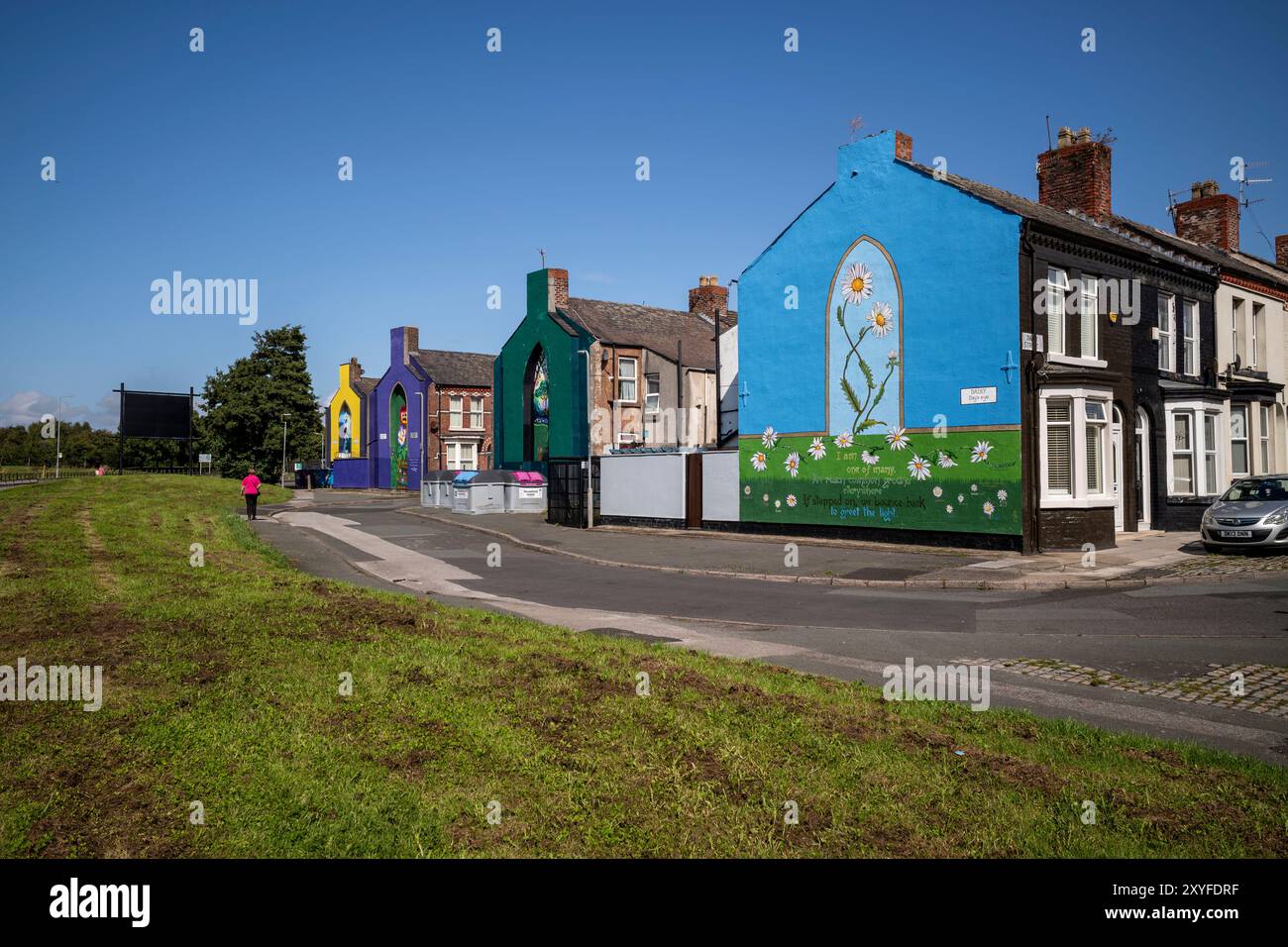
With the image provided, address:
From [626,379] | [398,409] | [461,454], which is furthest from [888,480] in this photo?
[398,409]

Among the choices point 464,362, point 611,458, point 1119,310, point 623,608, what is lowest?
point 623,608

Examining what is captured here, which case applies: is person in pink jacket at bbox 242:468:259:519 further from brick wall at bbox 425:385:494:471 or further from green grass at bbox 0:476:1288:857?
brick wall at bbox 425:385:494:471

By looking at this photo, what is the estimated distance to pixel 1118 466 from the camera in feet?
79.0

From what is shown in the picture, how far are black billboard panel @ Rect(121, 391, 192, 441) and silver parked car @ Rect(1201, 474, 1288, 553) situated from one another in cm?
4343

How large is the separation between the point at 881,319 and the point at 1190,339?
11074 millimetres

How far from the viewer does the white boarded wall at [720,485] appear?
89.4 ft

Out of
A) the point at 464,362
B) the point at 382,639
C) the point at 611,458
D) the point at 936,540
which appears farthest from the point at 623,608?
the point at 464,362

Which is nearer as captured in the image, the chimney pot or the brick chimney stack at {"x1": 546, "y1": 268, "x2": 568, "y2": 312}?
the chimney pot

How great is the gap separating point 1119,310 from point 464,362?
4812cm

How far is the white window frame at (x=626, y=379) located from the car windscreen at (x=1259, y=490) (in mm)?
25038

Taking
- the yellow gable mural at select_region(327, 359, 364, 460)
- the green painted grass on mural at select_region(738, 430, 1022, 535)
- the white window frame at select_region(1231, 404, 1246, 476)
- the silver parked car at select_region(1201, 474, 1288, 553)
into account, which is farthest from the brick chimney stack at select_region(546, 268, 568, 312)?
the yellow gable mural at select_region(327, 359, 364, 460)

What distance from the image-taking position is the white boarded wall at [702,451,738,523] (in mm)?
27234

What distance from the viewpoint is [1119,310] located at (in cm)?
2391
